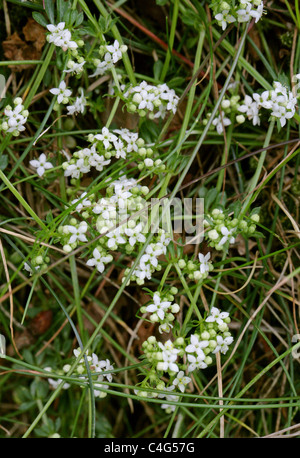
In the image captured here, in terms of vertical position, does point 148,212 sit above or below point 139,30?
below

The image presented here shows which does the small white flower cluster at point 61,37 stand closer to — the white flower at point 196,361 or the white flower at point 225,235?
the white flower at point 225,235

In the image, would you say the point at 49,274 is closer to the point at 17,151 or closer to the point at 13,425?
the point at 17,151

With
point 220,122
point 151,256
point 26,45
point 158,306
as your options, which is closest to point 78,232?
point 151,256

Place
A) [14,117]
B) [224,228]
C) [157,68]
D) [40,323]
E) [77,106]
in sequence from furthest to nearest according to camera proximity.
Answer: [40,323] < [157,68] < [77,106] < [14,117] < [224,228]

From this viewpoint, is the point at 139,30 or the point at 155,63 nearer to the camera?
the point at 155,63

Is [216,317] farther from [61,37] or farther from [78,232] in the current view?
[61,37]

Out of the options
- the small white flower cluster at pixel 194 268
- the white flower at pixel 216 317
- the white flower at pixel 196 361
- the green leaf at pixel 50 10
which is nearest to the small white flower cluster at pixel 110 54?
the green leaf at pixel 50 10
